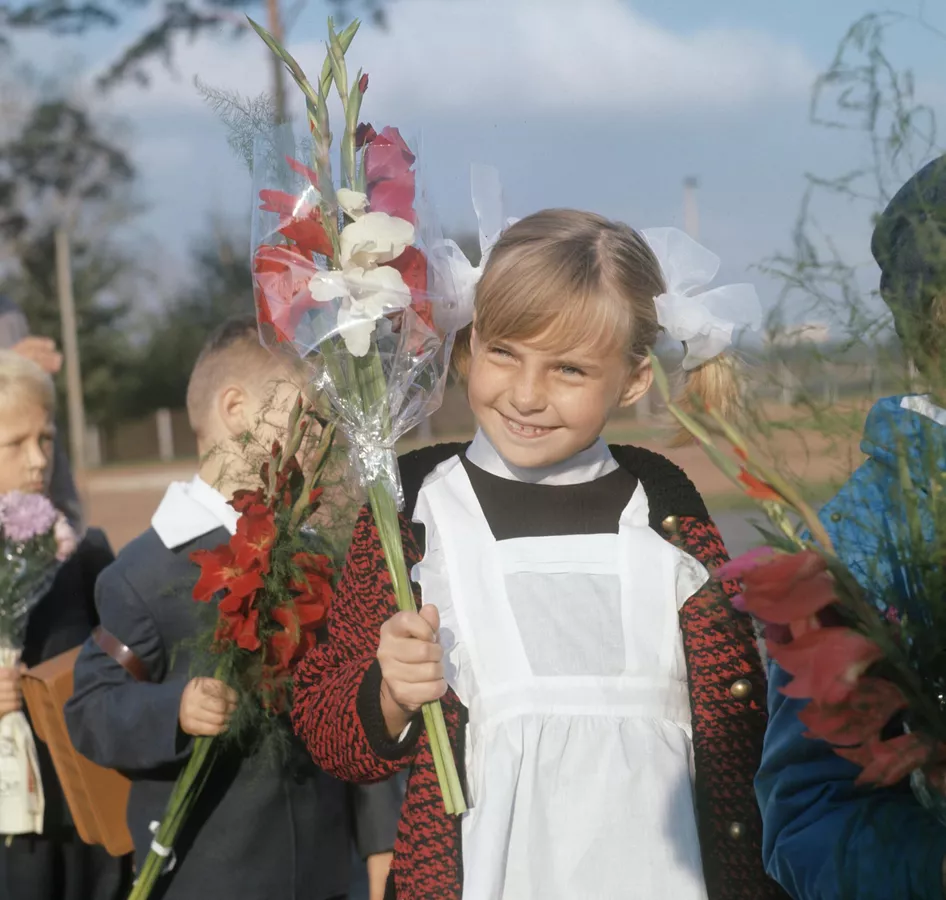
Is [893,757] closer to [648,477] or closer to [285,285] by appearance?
[648,477]

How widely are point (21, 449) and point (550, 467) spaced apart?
2.41m

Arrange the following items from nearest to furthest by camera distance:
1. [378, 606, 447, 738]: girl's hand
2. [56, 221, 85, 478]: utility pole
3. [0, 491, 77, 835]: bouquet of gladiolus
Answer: [378, 606, 447, 738]: girl's hand → [0, 491, 77, 835]: bouquet of gladiolus → [56, 221, 85, 478]: utility pole

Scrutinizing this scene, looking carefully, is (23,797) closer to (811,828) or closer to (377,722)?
(377,722)

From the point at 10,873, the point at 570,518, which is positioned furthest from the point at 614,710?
the point at 10,873

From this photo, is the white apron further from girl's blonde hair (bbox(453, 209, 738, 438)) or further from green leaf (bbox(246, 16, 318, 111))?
green leaf (bbox(246, 16, 318, 111))

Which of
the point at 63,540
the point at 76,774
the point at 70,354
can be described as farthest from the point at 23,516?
the point at 70,354

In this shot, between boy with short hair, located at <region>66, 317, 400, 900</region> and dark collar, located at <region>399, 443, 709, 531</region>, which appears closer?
dark collar, located at <region>399, 443, 709, 531</region>

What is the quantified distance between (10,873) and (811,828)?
3017 mm

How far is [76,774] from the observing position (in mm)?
3584

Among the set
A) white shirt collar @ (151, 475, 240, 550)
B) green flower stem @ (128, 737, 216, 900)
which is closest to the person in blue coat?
green flower stem @ (128, 737, 216, 900)

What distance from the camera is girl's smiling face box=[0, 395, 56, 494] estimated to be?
4242 mm

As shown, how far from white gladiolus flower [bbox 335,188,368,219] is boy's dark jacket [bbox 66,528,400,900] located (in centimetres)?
122

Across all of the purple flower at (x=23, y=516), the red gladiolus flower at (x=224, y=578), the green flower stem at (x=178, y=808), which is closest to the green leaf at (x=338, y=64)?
the red gladiolus flower at (x=224, y=578)

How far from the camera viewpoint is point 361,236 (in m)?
2.20
